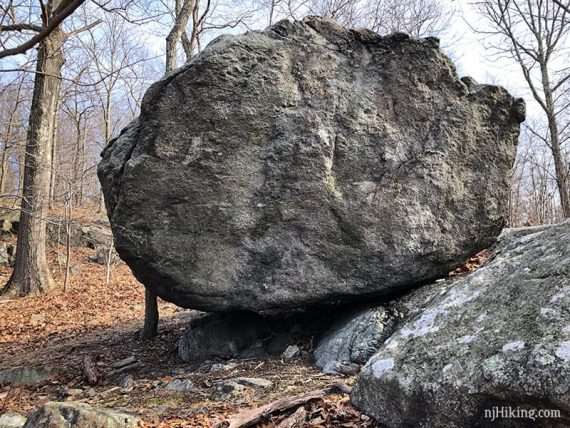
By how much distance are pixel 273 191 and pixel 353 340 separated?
1.77 meters

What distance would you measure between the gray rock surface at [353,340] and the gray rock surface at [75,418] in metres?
1.85

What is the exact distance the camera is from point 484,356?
1.95 meters

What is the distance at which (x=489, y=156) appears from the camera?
5176mm

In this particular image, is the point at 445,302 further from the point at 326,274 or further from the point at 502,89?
the point at 502,89

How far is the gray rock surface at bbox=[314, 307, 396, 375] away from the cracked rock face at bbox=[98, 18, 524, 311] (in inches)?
10.8

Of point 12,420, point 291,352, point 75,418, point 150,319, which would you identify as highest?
point 150,319

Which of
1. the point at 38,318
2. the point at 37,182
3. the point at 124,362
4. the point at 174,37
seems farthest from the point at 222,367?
the point at 37,182

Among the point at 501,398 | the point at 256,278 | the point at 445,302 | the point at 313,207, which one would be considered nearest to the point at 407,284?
the point at 313,207

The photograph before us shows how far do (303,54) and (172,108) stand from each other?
163 cm

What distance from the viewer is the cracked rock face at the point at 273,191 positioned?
474cm

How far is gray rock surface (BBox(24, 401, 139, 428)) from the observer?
3129 millimetres

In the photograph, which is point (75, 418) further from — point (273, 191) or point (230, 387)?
point (273, 191)

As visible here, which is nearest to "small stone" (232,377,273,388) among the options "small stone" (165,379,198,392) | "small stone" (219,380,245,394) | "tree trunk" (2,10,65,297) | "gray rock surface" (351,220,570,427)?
"small stone" (219,380,245,394)

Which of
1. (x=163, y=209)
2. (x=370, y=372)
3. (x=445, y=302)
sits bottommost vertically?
(x=370, y=372)
